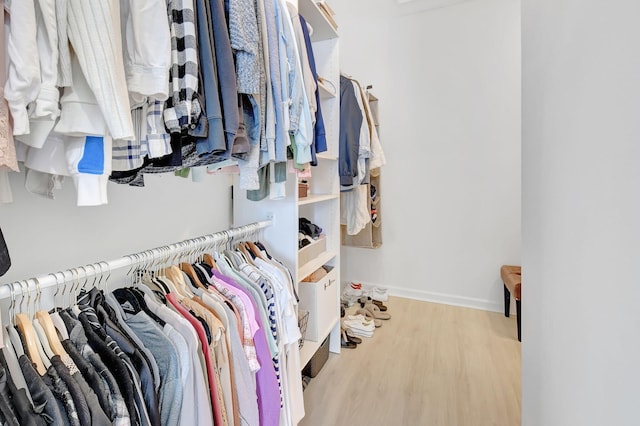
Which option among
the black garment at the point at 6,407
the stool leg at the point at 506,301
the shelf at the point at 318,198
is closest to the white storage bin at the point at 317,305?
the shelf at the point at 318,198

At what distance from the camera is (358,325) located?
249 cm

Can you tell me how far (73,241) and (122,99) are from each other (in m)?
0.64

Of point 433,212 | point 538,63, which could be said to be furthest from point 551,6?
point 433,212

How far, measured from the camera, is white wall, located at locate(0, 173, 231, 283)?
0.86 m

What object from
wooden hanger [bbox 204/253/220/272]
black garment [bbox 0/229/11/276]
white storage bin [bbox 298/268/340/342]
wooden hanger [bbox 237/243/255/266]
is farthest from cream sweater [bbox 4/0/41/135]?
white storage bin [bbox 298/268/340/342]

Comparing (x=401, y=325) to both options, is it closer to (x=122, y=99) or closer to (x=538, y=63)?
(x=538, y=63)

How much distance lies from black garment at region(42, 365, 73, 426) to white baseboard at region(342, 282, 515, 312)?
9.63 ft

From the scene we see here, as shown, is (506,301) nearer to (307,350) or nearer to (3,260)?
(307,350)

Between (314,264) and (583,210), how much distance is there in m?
1.40

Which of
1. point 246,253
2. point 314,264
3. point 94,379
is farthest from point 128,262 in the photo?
point 314,264

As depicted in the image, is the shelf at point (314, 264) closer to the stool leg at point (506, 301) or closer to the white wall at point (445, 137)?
the white wall at point (445, 137)

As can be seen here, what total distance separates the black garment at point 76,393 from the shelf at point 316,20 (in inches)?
70.1

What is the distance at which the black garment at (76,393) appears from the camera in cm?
59

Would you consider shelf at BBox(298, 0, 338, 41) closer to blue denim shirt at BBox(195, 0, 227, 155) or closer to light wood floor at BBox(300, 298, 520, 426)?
blue denim shirt at BBox(195, 0, 227, 155)
